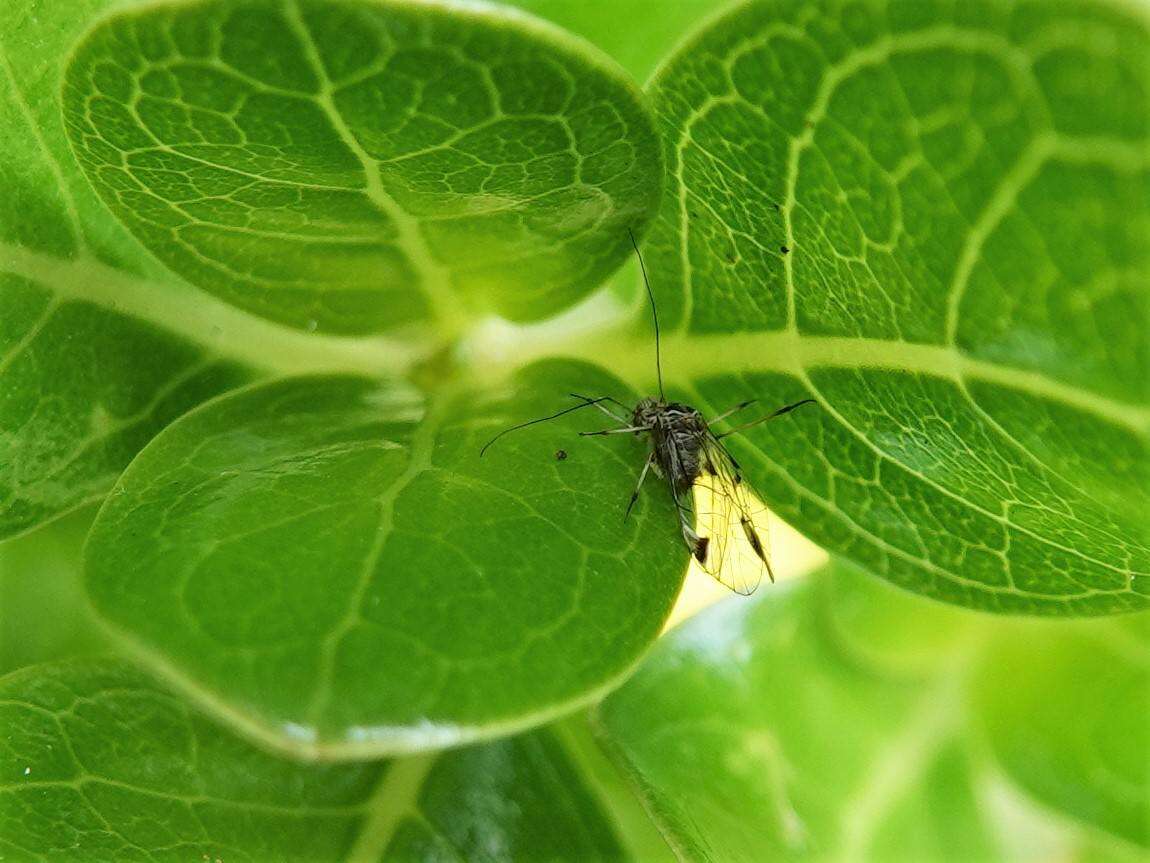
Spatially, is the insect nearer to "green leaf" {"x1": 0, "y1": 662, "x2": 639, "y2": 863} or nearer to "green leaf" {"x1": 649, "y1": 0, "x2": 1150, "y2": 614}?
"green leaf" {"x1": 649, "y1": 0, "x2": 1150, "y2": 614}

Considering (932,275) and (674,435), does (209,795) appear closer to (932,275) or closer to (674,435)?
(674,435)

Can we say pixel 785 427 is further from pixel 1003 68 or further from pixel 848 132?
pixel 1003 68

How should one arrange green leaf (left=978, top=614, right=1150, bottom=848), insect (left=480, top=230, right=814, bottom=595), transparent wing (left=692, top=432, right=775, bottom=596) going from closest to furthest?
insect (left=480, top=230, right=814, bottom=595) < transparent wing (left=692, top=432, right=775, bottom=596) < green leaf (left=978, top=614, right=1150, bottom=848)

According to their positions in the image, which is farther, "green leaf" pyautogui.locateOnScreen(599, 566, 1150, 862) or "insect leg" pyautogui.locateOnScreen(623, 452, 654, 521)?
"green leaf" pyautogui.locateOnScreen(599, 566, 1150, 862)

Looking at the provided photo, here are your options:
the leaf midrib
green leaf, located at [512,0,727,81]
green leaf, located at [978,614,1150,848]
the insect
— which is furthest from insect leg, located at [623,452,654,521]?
green leaf, located at [978,614,1150,848]

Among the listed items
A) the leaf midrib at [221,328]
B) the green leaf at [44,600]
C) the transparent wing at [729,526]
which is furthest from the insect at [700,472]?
the green leaf at [44,600]

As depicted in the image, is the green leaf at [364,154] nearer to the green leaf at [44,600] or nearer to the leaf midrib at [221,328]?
the leaf midrib at [221,328]
